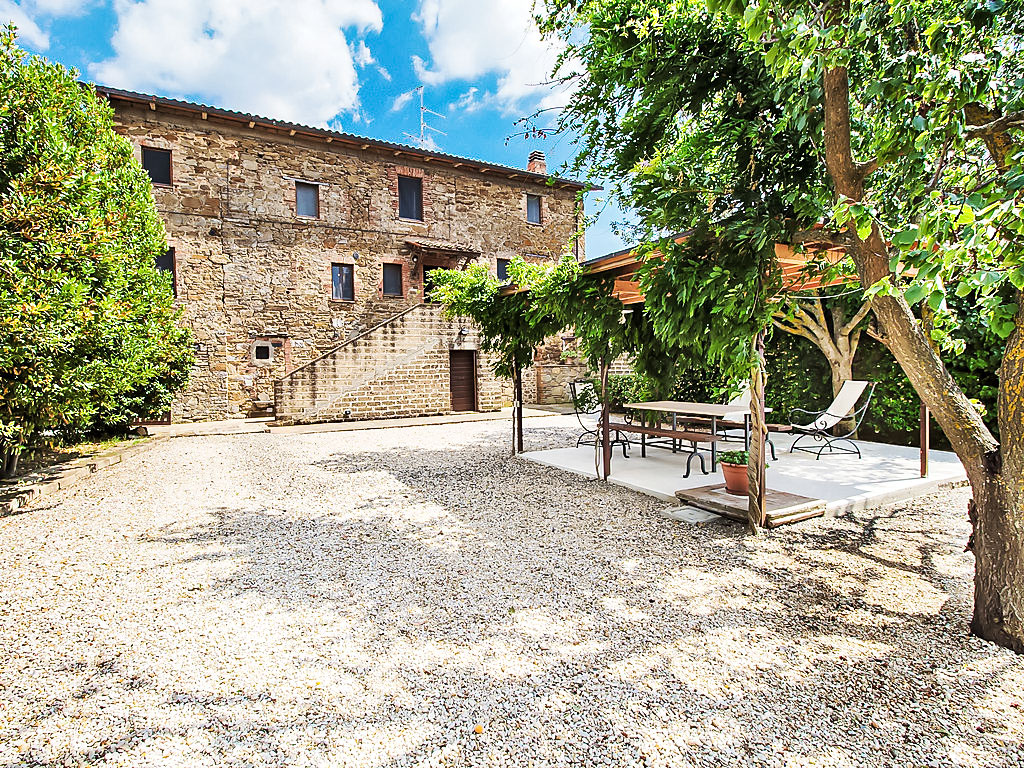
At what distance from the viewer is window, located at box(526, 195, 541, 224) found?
19516 mm

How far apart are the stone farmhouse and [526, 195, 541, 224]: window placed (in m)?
1.93

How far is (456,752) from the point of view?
6.29ft

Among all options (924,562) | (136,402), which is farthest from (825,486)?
(136,402)

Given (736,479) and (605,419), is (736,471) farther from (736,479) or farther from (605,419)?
(605,419)

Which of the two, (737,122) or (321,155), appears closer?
(737,122)

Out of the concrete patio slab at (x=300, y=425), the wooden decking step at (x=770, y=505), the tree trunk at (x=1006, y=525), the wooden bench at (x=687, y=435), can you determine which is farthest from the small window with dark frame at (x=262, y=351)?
the tree trunk at (x=1006, y=525)

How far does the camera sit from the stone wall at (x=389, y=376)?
42.4ft

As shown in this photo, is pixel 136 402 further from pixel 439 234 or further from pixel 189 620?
pixel 439 234

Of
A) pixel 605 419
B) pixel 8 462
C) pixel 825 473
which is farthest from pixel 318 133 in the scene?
pixel 825 473

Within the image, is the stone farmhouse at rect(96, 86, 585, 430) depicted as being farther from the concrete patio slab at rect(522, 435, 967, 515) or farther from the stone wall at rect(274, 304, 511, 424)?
the concrete patio slab at rect(522, 435, 967, 515)

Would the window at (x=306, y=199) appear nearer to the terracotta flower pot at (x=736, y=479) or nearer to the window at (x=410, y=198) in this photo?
the window at (x=410, y=198)

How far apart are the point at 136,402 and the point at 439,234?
10722 mm

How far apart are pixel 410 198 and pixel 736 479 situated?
15501 millimetres

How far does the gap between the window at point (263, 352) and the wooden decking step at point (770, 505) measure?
13.8 meters
